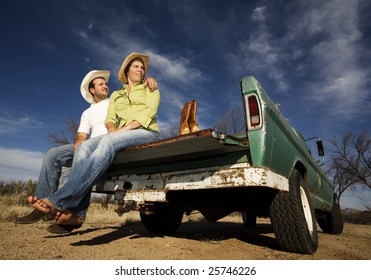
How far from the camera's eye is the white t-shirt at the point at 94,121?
3867 millimetres

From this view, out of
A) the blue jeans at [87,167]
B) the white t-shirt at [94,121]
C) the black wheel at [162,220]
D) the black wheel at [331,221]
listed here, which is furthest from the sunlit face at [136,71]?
the black wheel at [331,221]

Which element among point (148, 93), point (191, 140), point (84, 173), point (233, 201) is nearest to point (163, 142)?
point (191, 140)

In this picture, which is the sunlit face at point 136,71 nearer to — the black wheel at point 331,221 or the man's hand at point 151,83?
the man's hand at point 151,83

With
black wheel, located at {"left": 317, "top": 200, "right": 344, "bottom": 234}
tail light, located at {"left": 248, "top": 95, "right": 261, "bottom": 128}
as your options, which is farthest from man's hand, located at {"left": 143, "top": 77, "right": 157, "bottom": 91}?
black wheel, located at {"left": 317, "top": 200, "right": 344, "bottom": 234}

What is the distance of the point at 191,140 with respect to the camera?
7.49 feet

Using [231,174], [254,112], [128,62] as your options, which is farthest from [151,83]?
[231,174]

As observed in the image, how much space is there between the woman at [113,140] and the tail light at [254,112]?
1.26 metres

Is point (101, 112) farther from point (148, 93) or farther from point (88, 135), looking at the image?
point (148, 93)

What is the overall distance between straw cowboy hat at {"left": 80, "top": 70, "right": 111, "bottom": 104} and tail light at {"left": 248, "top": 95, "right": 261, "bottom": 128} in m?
2.84

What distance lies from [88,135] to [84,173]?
1552mm

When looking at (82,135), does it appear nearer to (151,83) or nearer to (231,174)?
(151,83)

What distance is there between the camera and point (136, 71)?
3717 millimetres

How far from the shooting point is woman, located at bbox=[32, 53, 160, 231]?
98.6 inches

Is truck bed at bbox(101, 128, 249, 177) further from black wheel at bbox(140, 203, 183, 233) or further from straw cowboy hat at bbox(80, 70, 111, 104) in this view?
straw cowboy hat at bbox(80, 70, 111, 104)
